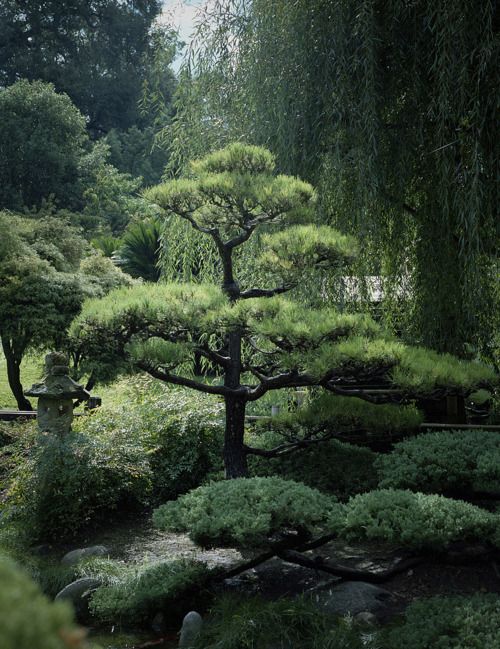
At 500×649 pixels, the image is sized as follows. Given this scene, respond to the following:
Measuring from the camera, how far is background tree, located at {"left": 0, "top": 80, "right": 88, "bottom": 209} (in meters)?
19.7

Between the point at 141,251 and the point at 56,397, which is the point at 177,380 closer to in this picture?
the point at 56,397

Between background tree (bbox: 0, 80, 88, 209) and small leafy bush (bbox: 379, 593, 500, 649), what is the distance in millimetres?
17906

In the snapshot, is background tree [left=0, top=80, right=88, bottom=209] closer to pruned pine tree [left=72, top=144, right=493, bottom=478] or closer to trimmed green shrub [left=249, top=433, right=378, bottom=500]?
trimmed green shrub [left=249, top=433, right=378, bottom=500]

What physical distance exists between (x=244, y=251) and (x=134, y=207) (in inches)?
571

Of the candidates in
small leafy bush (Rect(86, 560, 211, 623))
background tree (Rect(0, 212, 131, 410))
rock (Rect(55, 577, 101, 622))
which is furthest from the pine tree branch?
background tree (Rect(0, 212, 131, 410))

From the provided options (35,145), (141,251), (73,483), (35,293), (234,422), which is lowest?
(73,483)

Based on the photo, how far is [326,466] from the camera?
5270mm

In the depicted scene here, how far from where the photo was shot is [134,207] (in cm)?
2044

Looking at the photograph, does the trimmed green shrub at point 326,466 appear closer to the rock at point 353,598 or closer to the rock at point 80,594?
the rock at point 353,598

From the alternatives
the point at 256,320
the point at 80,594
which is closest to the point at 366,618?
the point at 80,594

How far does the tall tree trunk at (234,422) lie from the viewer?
5000mm

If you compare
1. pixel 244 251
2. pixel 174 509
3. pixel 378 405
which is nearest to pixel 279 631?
pixel 174 509

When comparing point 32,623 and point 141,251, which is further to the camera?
point 141,251

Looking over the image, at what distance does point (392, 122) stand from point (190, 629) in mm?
3661
